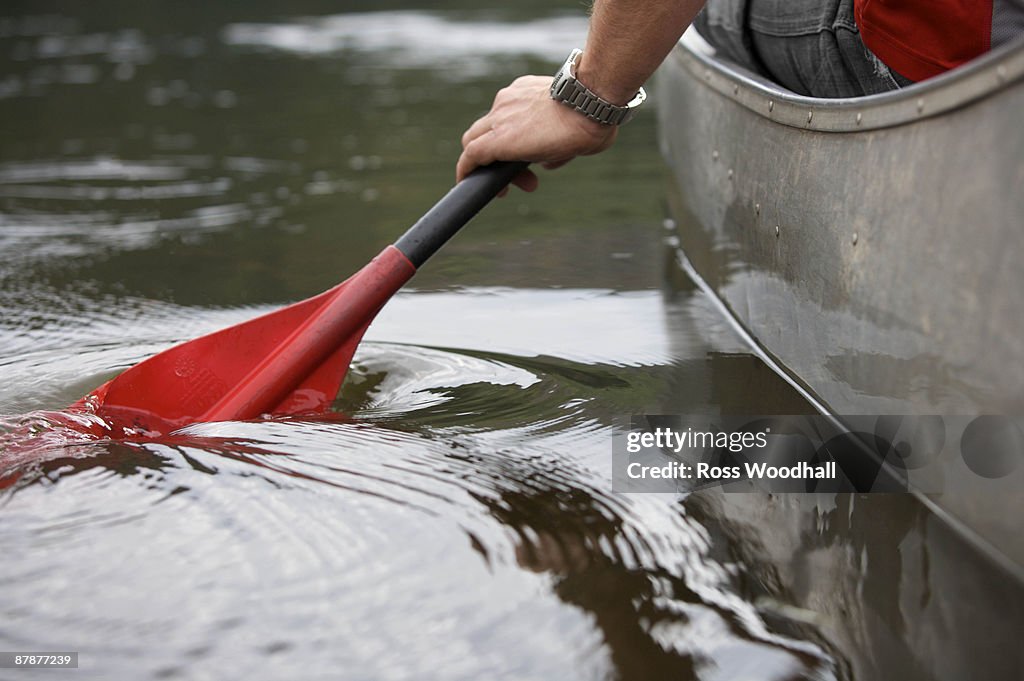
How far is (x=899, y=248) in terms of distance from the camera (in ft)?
4.26

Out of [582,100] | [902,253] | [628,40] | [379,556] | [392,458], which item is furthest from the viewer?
[582,100]

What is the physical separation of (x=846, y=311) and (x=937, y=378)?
28 cm

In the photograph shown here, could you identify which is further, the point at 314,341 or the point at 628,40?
the point at 314,341

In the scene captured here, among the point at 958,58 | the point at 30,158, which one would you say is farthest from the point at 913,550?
the point at 30,158

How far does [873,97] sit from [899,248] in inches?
7.7

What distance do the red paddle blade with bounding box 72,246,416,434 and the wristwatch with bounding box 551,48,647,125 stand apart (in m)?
0.39

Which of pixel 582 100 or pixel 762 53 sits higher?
pixel 762 53

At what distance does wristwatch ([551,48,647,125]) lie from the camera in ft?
5.47

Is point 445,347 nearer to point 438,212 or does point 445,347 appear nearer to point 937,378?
point 438,212

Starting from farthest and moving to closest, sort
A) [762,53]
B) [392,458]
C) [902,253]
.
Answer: [762,53]
[392,458]
[902,253]

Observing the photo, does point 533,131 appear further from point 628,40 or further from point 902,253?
point 902,253

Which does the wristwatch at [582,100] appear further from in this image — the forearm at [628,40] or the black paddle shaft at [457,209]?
the black paddle shaft at [457,209]

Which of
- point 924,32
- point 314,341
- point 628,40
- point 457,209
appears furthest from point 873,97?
point 314,341

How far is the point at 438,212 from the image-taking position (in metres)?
1.83
